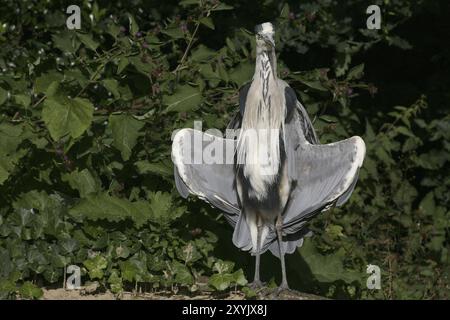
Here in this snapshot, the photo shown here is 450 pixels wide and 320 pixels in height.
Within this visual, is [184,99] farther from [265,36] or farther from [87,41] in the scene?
[265,36]

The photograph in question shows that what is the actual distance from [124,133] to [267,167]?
42.9 inches

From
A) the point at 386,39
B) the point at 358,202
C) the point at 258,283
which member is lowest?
the point at 258,283

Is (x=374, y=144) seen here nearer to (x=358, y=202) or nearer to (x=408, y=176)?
(x=358, y=202)

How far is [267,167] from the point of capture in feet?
17.0

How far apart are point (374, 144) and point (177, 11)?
6.55 feet

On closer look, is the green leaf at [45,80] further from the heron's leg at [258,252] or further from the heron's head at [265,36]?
the heron's leg at [258,252]

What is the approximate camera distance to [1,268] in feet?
18.1

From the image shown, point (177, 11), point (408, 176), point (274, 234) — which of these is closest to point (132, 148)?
point (274, 234)

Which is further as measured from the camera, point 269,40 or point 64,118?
point 64,118

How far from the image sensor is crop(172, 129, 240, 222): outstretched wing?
530 centimetres

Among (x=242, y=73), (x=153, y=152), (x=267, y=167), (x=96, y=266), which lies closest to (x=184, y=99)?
(x=153, y=152)

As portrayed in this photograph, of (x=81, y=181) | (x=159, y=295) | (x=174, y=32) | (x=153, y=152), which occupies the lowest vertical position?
(x=159, y=295)

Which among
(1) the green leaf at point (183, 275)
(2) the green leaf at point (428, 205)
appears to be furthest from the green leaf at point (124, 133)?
(2) the green leaf at point (428, 205)

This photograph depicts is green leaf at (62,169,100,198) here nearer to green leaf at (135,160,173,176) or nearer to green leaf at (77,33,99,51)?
green leaf at (135,160,173,176)
